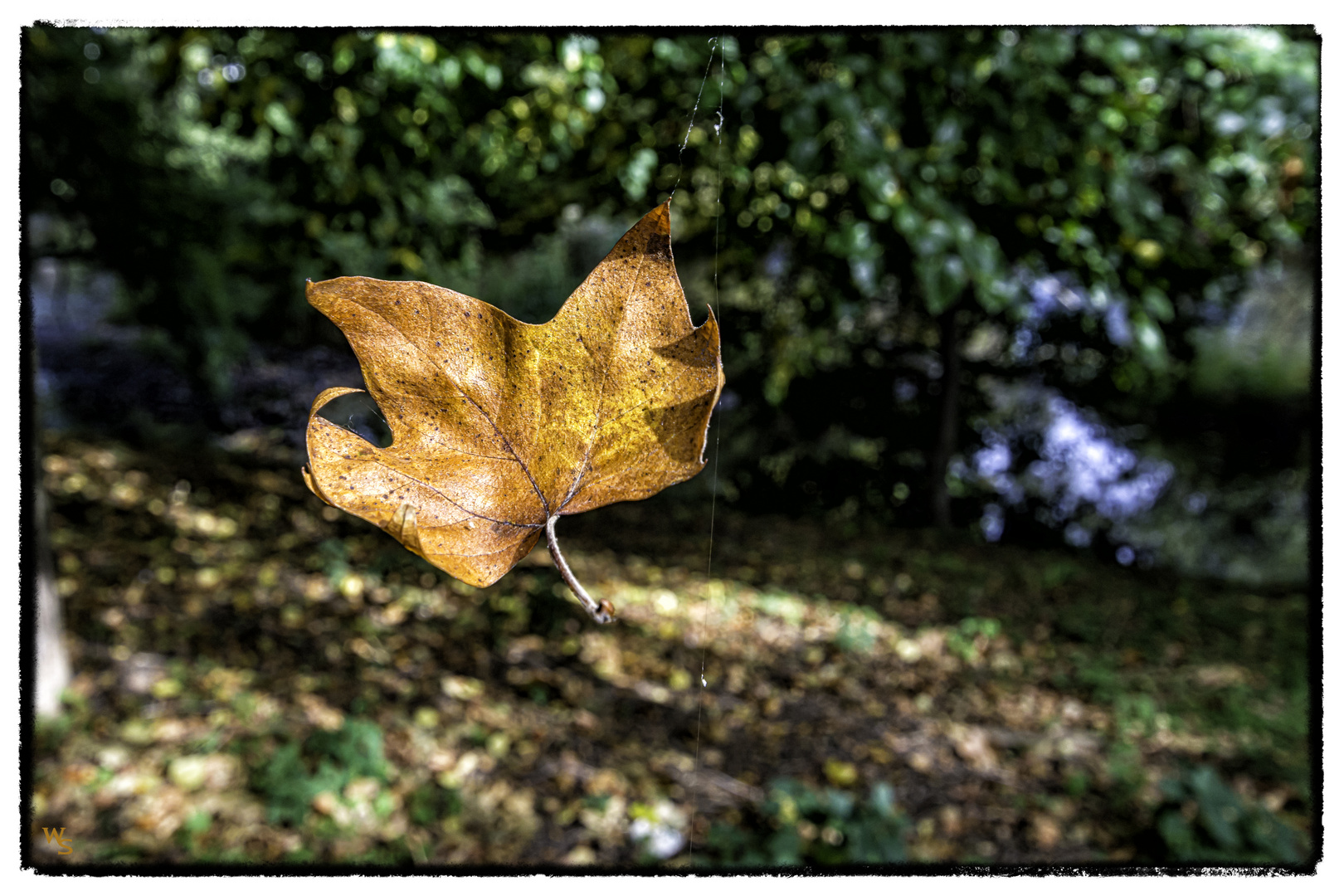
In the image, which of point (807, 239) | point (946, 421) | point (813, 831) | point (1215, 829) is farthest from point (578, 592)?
point (946, 421)

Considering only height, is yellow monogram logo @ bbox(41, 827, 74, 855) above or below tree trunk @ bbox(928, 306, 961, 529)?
below

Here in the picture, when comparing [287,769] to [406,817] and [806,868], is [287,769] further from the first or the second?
[806,868]

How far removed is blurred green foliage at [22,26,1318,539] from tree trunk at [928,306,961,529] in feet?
5.35

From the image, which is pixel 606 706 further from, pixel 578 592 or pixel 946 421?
pixel 946 421

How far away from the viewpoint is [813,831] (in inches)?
72.5

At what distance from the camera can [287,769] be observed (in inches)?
72.0

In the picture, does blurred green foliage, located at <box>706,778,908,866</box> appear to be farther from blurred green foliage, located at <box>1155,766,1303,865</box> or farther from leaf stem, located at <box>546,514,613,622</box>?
leaf stem, located at <box>546,514,613,622</box>

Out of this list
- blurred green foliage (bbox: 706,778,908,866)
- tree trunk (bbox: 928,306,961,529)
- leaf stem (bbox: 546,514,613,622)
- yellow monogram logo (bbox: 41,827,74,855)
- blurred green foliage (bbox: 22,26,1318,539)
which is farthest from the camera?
tree trunk (bbox: 928,306,961,529)

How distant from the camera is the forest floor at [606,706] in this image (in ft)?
5.89

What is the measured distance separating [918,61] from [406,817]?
1964 millimetres

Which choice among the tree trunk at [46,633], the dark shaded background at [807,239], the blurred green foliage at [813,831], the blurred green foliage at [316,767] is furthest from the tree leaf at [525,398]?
the tree trunk at [46,633]

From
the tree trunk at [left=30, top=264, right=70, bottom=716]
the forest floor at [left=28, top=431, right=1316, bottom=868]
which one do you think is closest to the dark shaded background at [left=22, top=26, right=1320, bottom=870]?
the forest floor at [left=28, top=431, right=1316, bottom=868]

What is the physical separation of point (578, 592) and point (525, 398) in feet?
0.22

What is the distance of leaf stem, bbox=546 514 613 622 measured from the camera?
0.15 m
